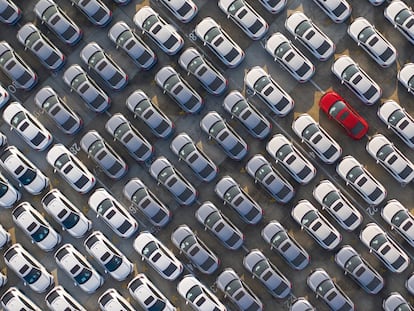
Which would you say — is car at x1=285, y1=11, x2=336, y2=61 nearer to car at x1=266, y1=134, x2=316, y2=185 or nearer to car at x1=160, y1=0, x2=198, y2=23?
car at x1=266, y1=134, x2=316, y2=185

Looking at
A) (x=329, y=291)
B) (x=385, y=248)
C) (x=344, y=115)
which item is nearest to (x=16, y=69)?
(x=344, y=115)

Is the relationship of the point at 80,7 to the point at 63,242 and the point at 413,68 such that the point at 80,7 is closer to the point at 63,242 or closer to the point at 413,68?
the point at 63,242

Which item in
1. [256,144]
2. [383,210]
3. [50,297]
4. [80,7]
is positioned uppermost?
[80,7]

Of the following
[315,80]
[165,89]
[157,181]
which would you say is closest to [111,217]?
[157,181]

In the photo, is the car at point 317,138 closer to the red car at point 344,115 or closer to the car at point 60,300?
the red car at point 344,115

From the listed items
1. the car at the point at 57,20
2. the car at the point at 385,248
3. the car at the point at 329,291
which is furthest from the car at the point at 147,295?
the car at the point at 57,20

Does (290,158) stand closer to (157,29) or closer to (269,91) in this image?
(269,91)

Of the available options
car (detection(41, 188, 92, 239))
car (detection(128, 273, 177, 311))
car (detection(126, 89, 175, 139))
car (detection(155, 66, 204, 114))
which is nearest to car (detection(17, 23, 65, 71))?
car (detection(126, 89, 175, 139))
